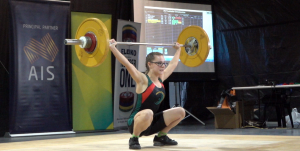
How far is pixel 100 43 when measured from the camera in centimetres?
329

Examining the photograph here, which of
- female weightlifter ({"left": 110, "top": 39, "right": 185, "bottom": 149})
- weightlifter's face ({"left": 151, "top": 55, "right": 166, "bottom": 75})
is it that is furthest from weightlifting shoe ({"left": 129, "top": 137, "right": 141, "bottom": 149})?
weightlifter's face ({"left": 151, "top": 55, "right": 166, "bottom": 75})

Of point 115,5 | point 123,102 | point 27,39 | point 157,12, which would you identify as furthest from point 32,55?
point 157,12

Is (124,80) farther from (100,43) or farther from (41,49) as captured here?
(100,43)

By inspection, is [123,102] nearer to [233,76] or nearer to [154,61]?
[233,76]

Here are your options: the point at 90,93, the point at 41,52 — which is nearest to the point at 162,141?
the point at 90,93

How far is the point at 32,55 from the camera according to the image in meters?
5.46

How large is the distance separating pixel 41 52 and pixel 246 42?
3996mm

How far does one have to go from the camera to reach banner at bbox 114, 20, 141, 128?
6137mm

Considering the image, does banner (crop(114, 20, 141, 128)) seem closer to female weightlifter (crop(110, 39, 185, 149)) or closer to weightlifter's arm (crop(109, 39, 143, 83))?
female weightlifter (crop(110, 39, 185, 149))

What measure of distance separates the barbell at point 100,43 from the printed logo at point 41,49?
201cm

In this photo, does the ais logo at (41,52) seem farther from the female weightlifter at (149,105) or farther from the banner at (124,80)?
the female weightlifter at (149,105)

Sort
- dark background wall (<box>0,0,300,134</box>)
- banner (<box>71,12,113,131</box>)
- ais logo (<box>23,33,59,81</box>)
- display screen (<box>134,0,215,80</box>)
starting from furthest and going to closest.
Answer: display screen (<box>134,0,215,80</box>) < dark background wall (<box>0,0,300,134</box>) < banner (<box>71,12,113,131</box>) < ais logo (<box>23,33,59,81</box>)

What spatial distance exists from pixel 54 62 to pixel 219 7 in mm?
3823

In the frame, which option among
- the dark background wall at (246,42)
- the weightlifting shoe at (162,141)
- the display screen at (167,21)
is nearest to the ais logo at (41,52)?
the dark background wall at (246,42)
